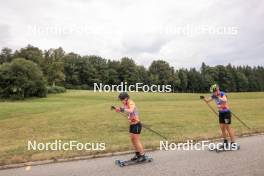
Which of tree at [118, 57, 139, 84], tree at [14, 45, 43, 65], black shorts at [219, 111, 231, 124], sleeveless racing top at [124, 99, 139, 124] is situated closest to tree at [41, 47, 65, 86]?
tree at [14, 45, 43, 65]

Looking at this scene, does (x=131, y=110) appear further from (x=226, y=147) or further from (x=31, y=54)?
(x=31, y=54)

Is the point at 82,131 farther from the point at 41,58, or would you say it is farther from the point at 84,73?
the point at 84,73

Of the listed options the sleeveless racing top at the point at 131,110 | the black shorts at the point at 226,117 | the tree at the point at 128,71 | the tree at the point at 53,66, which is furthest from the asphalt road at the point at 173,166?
the tree at the point at 128,71

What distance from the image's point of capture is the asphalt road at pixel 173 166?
24.8 feet

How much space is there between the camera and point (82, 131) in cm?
1498

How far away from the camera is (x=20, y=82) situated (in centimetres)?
5891

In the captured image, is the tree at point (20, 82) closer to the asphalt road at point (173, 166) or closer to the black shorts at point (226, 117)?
the asphalt road at point (173, 166)

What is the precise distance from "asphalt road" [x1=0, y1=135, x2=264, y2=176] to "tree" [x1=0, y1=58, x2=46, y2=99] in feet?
176

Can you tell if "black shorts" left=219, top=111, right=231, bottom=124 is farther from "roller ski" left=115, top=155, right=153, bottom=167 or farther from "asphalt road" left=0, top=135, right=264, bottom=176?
"roller ski" left=115, top=155, right=153, bottom=167

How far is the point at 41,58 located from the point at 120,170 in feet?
253

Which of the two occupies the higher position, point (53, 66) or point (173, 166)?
point (53, 66)

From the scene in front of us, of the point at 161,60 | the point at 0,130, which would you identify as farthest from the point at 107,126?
the point at 161,60

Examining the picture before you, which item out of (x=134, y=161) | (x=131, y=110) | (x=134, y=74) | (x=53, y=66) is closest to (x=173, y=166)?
(x=134, y=161)

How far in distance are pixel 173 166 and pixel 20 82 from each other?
184 feet
